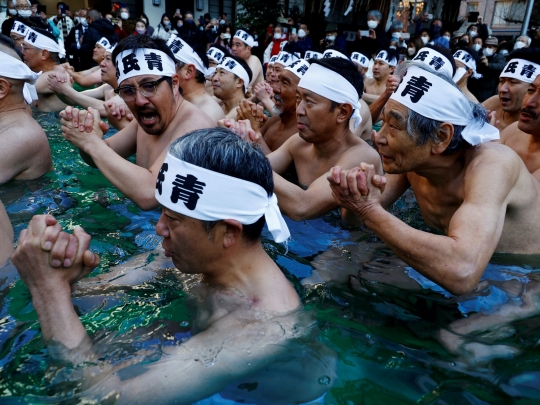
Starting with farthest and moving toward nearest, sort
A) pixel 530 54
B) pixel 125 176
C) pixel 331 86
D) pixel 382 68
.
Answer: pixel 382 68
pixel 530 54
pixel 331 86
pixel 125 176

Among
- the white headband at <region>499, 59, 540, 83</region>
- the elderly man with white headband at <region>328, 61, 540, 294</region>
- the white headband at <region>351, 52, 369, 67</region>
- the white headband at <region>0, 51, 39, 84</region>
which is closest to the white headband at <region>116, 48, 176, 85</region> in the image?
the white headband at <region>0, 51, 39, 84</region>

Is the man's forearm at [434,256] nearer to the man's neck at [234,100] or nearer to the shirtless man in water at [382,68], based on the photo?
the man's neck at [234,100]

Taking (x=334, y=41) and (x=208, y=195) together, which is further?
(x=334, y=41)

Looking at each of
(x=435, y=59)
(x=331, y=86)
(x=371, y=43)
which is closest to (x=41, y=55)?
(x=331, y=86)

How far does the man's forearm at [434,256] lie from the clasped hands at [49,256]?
1716 mm

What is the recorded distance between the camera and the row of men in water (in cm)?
233

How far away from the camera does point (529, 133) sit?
15.0 feet

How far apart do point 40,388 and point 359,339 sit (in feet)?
5.91

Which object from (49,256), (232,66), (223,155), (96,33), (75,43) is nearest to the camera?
(49,256)

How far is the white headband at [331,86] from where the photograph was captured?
15.7 feet

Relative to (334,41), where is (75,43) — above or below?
below

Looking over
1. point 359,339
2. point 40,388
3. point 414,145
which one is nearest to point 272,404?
point 359,339

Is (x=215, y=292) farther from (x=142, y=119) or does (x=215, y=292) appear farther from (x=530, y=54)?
(x=530, y=54)

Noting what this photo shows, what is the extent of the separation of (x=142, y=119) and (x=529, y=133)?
3592 millimetres
